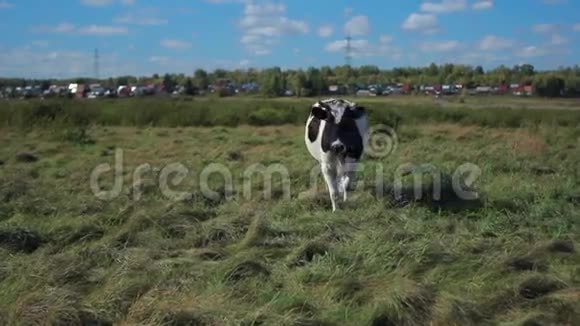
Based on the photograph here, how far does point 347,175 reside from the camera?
9.39m

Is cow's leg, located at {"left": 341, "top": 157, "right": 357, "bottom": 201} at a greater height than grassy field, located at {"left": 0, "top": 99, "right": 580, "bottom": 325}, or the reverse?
cow's leg, located at {"left": 341, "top": 157, "right": 357, "bottom": 201}

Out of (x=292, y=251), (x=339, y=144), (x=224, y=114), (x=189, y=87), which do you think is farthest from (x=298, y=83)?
(x=292, y=251)

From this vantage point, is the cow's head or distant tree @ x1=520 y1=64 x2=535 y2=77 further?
distant tree @ x1=520 y1=64 x2=535 y2=77

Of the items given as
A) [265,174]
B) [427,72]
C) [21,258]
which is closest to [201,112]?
[265,174]

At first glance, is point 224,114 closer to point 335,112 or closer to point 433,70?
point 335,112

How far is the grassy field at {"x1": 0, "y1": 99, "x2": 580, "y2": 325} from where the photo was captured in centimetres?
472

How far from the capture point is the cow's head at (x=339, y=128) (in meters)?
9.42

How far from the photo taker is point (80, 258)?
579 centimetres

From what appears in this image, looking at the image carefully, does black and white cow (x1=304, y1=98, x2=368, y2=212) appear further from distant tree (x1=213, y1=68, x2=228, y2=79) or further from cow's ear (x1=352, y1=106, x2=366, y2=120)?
distant tree (x1=213, y1=68, x2=228, y2=79)

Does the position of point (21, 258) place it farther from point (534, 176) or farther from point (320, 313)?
point (534, 176)

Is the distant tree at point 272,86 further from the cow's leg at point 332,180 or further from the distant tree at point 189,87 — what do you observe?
the cow's leg at point 332,180

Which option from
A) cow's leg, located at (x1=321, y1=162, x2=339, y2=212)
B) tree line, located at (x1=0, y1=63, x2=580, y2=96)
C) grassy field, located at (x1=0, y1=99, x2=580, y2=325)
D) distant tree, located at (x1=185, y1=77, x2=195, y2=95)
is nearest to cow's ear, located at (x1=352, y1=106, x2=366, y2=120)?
cow's leg, located at (x1=321, y1=162, x2=339, y2=212)

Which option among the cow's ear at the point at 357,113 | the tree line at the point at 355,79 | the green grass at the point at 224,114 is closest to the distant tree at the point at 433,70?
the tree line at the point at 355,79

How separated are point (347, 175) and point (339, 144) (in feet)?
1.58
